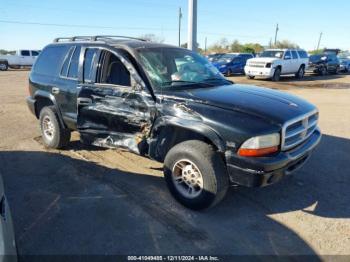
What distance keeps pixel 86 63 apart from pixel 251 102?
2614 millimetres

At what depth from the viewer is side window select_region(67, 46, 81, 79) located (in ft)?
17.3

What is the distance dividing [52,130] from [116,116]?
6.52ft

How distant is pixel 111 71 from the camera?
482cm

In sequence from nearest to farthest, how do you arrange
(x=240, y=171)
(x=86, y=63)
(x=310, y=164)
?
(x=240, y=171) → (x=86, y=63) → (x=310, y=164)

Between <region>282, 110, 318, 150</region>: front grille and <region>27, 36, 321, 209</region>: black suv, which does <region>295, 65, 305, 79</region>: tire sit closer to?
<region>27, 36, 321, 209</region>: black suv

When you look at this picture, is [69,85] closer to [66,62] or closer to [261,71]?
[66,62]

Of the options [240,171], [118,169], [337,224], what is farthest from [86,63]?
[337,224]

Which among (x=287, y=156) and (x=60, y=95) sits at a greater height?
(x=60, y=95)

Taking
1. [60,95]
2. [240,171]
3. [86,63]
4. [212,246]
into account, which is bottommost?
[212,246]

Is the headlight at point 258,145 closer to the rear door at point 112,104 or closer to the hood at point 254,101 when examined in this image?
the hood at point 254,101

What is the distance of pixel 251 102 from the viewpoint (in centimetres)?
394

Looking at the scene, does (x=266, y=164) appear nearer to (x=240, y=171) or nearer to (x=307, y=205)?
(x=240, y=171)

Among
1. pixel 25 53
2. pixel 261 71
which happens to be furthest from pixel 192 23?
pixel 25 53

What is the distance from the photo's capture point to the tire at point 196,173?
12.2 feet
